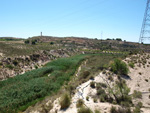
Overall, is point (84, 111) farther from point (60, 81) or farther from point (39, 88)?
point (60, 81)

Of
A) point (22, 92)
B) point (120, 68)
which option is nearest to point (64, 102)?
point (22, 92)

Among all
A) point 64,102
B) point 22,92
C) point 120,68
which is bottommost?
point 22,92

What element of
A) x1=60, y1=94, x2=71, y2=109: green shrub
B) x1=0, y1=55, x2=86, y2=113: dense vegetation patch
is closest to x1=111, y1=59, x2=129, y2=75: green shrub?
x1=0, y1=55, x2=86, y2=113: dense vegetation patch

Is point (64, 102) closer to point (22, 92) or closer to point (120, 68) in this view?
point (22, 92)

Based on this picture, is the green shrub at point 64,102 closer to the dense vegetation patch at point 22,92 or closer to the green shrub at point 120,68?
the dense vegetation patch at point 22,92

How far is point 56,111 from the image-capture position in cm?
935

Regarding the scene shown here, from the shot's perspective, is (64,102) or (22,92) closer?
(64,102)

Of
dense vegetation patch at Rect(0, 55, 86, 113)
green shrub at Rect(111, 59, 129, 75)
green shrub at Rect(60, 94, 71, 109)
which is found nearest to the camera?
green shrub at Rect(60, 94, 71, 109)

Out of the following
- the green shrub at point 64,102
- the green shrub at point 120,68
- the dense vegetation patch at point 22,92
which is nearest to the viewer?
the green shrub at point 64,102

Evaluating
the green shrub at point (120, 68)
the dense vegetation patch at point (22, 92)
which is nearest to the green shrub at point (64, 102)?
the dense vegetation patch at point (22, 92)

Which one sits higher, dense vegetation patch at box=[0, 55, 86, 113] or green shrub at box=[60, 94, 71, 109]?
green shrub at box=[60, 94, 71, 109]

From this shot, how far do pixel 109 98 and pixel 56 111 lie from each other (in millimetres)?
5971

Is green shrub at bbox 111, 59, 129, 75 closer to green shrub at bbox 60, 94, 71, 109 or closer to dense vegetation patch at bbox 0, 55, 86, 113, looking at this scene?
dense vegetation patch at bbox 0, 55, 86, 113

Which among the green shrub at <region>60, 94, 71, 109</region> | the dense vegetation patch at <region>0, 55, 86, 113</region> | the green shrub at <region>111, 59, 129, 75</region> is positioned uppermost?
the green shrub at <region>111, 59, 129, 75</region>
